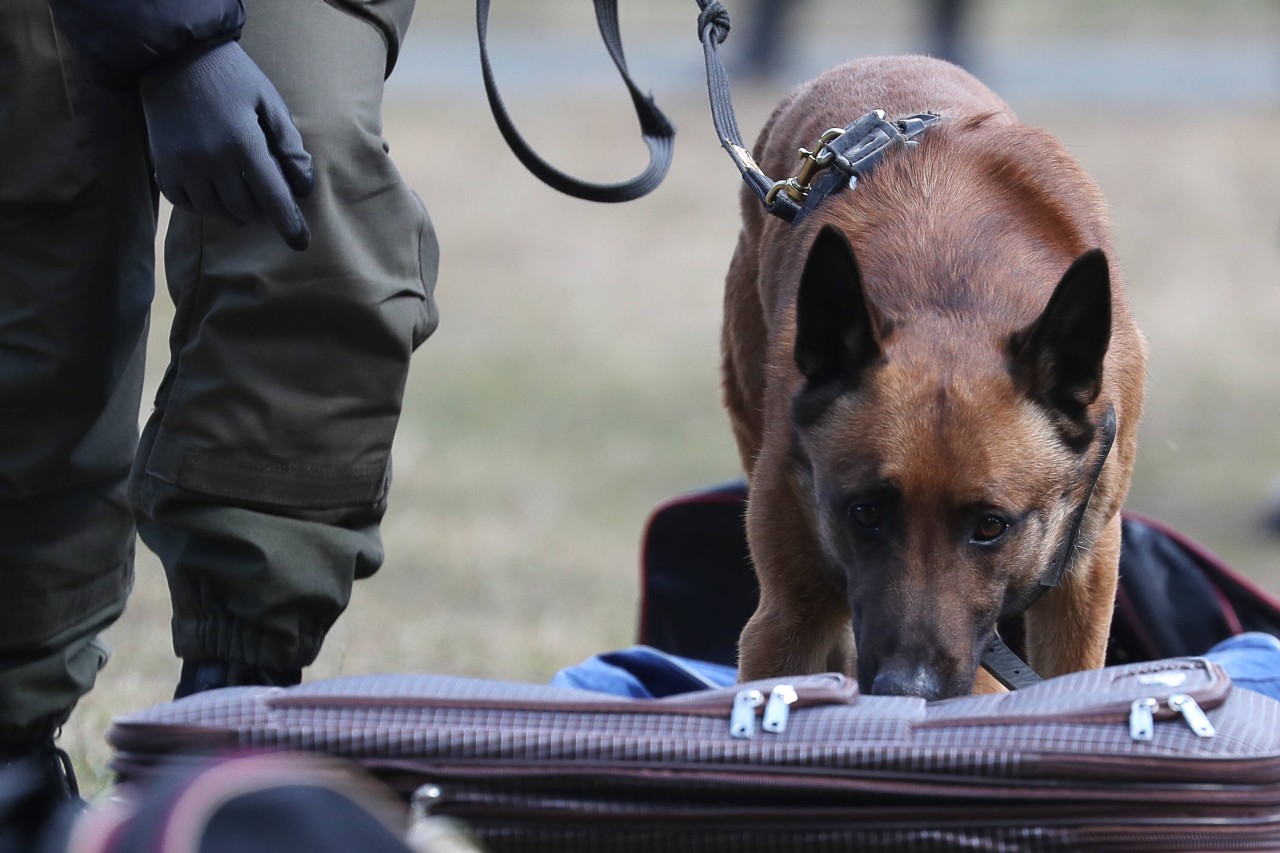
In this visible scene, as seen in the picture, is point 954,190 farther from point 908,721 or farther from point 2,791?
point 2,791

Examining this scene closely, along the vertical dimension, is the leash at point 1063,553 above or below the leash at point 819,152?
below

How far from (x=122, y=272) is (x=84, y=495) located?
1.51 ft

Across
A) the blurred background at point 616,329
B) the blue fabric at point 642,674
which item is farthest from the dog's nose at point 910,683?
the blurred background at point 616,329

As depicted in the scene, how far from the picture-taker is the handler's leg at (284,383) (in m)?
2.36

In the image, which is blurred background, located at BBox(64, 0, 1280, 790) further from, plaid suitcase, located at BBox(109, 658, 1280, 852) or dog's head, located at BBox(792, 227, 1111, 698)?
dog's head, located at BBox(792, 227, 1111, 698)

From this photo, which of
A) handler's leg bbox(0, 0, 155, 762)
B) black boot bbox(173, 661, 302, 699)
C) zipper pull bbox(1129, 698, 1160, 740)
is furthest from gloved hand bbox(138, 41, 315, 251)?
zipper pull bbox(1129, 698, 1160, 740)

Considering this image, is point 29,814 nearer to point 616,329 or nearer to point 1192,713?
point 1192,713

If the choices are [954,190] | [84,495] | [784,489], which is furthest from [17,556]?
[954,190]

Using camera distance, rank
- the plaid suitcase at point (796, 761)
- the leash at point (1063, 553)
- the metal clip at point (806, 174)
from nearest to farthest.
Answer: the plaid suitcase at point (796, 761) < the leash at point (1063, 553) < the metal clip at point (806, 174)

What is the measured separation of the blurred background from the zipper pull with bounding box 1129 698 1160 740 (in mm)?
2088

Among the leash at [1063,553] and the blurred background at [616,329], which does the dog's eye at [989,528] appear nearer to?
the leash at [1063,553]

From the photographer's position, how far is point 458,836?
1.87m

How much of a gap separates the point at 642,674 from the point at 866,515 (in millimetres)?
1088

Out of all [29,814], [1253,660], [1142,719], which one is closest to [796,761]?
[1142,719]
